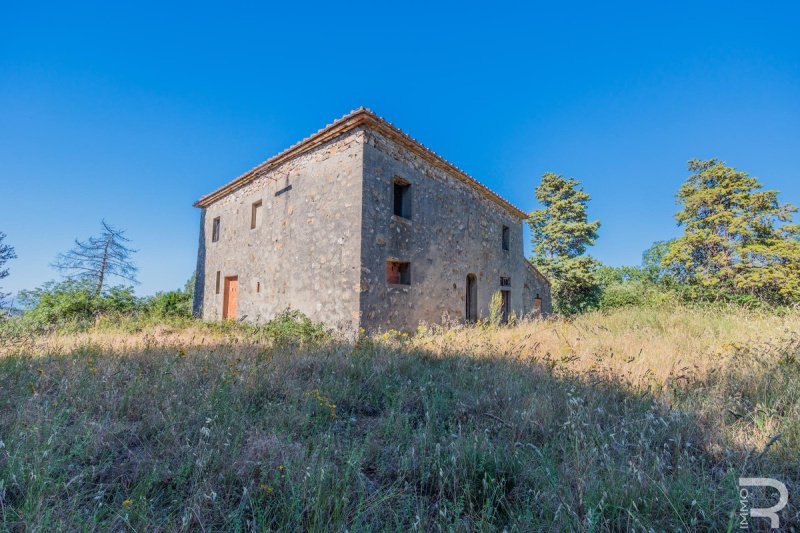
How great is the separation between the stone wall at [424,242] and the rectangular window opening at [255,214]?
515 centimetres

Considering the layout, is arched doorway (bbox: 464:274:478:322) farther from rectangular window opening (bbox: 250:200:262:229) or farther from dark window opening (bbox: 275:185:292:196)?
rectangular window opening (bbox: 250:200:262:229)

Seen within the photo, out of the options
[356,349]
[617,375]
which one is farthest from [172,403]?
[617,375]

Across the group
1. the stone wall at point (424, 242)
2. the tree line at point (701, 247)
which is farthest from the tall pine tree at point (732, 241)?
the stone wall at point (424, 242)

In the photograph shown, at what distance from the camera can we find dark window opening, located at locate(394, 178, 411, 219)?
381 inches

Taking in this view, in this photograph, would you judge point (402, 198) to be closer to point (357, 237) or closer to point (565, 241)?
point (357, 237)

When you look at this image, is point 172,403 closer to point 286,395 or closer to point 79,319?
point 286,395

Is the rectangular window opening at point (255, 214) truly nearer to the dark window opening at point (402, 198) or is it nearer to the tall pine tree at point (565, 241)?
the dark window opening at point (402, 198)

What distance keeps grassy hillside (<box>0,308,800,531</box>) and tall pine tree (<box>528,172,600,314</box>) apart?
1607 cm

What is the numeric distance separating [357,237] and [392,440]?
19.7ft

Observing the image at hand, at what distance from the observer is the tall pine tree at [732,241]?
14945 millimetres

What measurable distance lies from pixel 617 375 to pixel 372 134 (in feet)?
24.4

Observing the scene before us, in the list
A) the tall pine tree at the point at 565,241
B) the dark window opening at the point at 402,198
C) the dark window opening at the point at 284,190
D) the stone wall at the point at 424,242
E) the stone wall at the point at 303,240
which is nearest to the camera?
the stone wall at the point at 303,240

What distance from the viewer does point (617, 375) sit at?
149 inches

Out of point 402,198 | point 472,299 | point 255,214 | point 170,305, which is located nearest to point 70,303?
point 170,305
